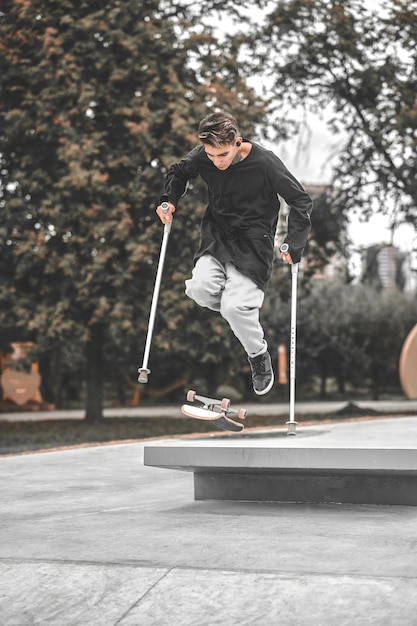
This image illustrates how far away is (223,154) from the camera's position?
591 centimetres

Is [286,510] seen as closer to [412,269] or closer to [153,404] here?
[412,269]

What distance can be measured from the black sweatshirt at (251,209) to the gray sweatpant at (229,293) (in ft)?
0.19

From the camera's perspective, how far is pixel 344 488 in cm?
584

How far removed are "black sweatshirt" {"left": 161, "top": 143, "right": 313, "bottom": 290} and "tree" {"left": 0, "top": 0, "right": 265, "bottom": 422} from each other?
40.6ft

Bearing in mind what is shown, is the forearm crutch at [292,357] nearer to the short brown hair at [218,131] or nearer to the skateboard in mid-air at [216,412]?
the skateboard in mid-air at [216,412]

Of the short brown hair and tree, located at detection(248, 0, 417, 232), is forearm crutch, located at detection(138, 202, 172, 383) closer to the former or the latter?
the short brown hair

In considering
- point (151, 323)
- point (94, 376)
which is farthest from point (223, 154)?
point (94, 376)

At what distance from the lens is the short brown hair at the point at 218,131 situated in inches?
227

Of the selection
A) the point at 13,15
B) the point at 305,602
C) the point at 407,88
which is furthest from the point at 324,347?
the point at 305,602

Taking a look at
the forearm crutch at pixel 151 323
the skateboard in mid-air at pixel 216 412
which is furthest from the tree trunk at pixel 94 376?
the skateboard in mid-air at pixel 216 412

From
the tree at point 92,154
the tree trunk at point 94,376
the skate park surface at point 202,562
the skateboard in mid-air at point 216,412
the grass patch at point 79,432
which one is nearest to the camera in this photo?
the skate park surface at point 202,562

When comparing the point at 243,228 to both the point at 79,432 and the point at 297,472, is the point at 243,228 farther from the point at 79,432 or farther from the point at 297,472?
the point at 79,432

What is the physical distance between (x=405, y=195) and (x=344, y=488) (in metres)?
18.7

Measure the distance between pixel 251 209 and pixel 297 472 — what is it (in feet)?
5.94
